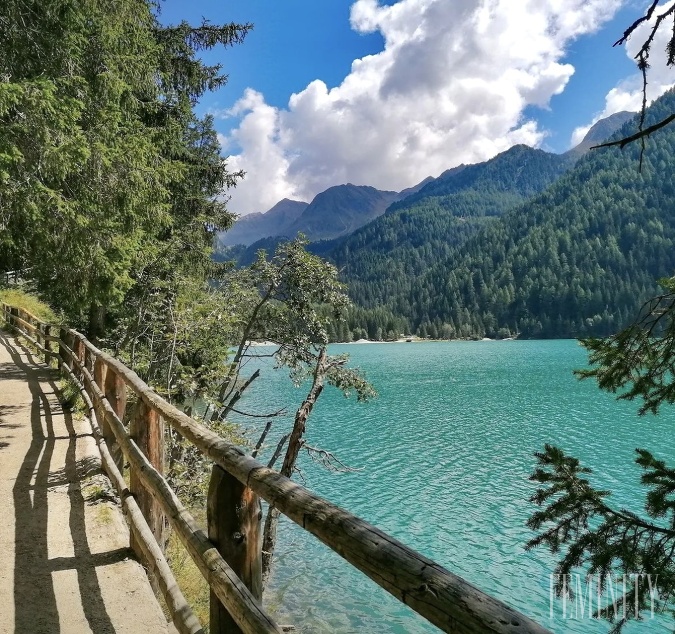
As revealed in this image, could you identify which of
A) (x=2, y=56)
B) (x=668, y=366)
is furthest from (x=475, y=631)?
(x=2, y=56)

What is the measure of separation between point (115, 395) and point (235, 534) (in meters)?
4.35

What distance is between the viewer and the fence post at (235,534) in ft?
8.20

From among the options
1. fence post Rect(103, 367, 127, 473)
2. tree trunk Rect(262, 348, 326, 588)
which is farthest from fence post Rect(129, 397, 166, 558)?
tree trunk Rect(262, 348, 326, 588)

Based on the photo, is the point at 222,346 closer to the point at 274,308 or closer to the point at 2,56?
the point at 274,308

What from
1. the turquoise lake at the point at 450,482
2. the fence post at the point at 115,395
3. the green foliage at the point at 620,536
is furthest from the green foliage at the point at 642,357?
the turquoise lake at the point at 450,482

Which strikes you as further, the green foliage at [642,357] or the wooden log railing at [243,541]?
the green foliage at [642,357]

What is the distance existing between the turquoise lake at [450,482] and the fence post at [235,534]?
324 inches

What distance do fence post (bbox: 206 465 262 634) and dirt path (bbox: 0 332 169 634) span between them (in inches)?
42.7

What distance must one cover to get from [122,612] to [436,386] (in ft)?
145

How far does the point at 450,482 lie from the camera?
1847 centimetres

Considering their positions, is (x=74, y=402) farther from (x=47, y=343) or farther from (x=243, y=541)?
(x=243, y=541)

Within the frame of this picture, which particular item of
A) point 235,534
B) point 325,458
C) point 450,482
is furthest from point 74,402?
point 450,482

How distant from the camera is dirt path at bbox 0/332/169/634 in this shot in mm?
3348

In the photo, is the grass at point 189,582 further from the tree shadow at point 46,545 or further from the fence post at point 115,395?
the tree shadow at point 46,545
